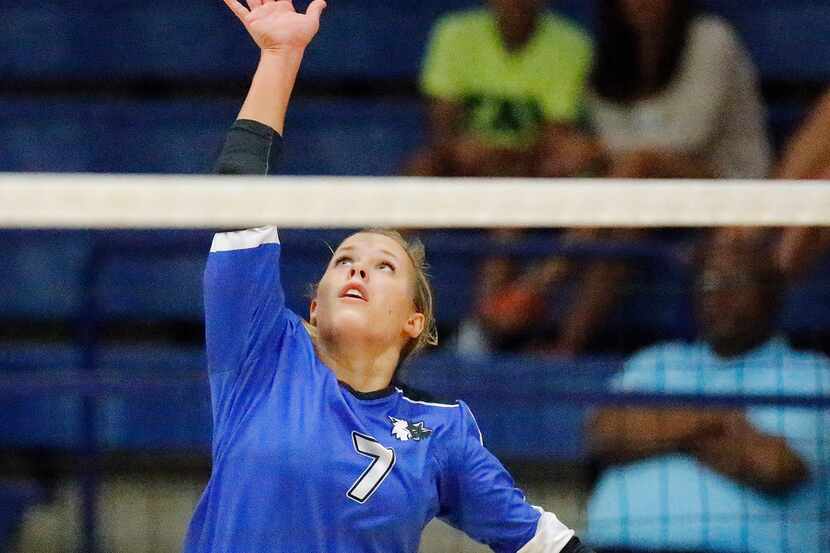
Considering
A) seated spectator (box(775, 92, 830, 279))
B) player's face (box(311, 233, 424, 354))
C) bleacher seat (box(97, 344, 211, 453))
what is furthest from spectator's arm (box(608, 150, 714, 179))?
player's face (box(311, 233, 424, 354))

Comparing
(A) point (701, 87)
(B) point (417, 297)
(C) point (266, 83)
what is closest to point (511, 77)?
(A) point (701, 87)

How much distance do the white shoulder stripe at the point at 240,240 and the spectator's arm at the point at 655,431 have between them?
1.87m

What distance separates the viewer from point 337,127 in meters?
5.39

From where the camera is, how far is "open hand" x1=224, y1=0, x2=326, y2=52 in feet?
8.70

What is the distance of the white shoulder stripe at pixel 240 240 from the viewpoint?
8.35ft

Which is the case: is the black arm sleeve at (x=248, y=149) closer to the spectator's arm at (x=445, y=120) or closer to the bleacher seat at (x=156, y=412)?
the bleacher seat at (x=156, y=412)

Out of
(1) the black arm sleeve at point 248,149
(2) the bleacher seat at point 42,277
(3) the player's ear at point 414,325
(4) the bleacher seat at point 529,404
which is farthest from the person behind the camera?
(2) the bleacher seat at point 42,277

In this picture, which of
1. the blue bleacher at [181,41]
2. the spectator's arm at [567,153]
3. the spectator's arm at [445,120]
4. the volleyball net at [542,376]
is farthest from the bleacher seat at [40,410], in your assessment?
the spectator's arm at [567,153]

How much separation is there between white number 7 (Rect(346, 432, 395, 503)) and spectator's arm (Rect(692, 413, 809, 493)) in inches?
66.2

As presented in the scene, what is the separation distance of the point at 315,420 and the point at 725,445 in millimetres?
1815

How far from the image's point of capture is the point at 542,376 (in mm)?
4500

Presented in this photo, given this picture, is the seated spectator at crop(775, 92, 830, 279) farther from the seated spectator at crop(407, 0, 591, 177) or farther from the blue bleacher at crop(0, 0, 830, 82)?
the blue bleacher at crop(0, 0, 830, 82)

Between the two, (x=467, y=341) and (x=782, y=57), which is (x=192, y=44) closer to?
(x=467, y=341)

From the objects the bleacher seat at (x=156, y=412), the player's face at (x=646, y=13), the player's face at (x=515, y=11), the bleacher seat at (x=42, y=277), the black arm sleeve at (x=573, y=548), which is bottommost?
the black arm sleeve at (x=573, y=548)
